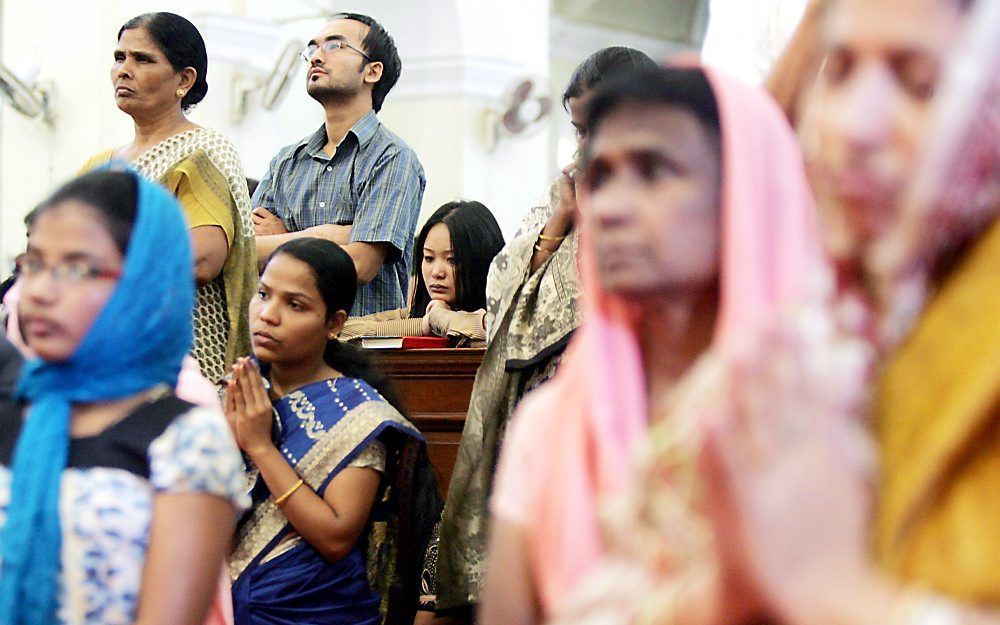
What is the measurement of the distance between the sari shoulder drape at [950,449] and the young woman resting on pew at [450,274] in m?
3.10

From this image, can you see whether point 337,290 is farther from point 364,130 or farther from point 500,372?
point 364,130

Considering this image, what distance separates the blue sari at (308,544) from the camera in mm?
2885

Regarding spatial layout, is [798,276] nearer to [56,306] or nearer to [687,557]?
[687,557]

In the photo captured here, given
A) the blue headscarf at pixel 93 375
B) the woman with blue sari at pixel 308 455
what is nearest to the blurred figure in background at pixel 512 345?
the woman with blue sari at pixel 308 455

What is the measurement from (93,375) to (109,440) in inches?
3.7

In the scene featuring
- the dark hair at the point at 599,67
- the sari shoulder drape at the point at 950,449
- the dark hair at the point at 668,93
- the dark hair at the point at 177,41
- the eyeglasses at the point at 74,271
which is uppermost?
the dark hair at the point at 177,41

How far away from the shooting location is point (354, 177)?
4086 mm

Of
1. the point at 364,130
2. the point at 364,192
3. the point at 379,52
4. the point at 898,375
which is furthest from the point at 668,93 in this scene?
the point at 379,52

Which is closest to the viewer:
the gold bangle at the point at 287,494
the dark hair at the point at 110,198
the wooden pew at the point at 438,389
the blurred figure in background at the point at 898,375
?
the blurred figure in background at the point at 898,375

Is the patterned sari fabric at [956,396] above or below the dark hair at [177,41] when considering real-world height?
below

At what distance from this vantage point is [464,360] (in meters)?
3.65

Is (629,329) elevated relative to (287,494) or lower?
elevated

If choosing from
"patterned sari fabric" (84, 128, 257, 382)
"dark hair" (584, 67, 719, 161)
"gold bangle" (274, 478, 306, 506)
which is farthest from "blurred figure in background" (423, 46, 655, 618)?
"dark hair" (584, 67, 719, 161)

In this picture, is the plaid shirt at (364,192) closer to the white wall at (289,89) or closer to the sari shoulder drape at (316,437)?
the sari shoulder drape at (316,437)
